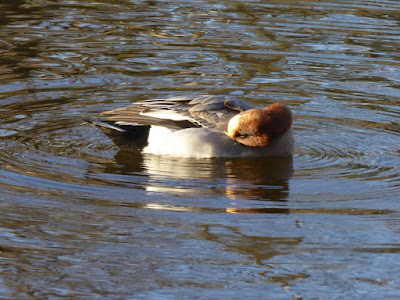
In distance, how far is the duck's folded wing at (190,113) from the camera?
8766mm

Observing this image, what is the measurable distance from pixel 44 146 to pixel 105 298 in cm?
362

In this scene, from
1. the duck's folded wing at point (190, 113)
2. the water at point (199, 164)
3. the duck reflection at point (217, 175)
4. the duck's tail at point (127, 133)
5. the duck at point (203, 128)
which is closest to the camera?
the water at point (199, 164)

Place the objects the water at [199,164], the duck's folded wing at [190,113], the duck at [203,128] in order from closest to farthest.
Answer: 1. the water at [199,164]
2. the duck at [203,128]
3. the duck's folded wing at [190,113]

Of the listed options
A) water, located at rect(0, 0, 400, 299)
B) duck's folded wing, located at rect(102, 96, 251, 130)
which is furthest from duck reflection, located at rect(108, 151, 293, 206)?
duck's folded wing, located at rect(102, 96, 251, 130)

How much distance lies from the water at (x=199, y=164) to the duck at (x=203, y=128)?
15 centimetres

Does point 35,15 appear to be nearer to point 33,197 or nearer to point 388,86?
point 388,86

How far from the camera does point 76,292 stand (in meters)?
5.46

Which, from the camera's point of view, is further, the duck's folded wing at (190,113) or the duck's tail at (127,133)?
the duck's tail at (127,133)

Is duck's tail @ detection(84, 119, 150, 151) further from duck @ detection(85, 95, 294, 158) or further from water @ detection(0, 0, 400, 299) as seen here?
water @ detection(0, 0, 400, 299)

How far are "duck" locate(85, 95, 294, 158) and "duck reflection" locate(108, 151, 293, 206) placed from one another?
9 centimetres

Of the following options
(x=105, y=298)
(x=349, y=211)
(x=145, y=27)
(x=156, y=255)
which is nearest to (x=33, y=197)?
(x=156, y=255)

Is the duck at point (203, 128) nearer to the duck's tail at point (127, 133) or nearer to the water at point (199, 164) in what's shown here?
the duck's tail at point (127, 133)

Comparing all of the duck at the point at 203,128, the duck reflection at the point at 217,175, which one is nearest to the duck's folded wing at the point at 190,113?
the duck at the point at 203,128

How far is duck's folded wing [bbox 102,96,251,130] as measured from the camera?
877 cm
